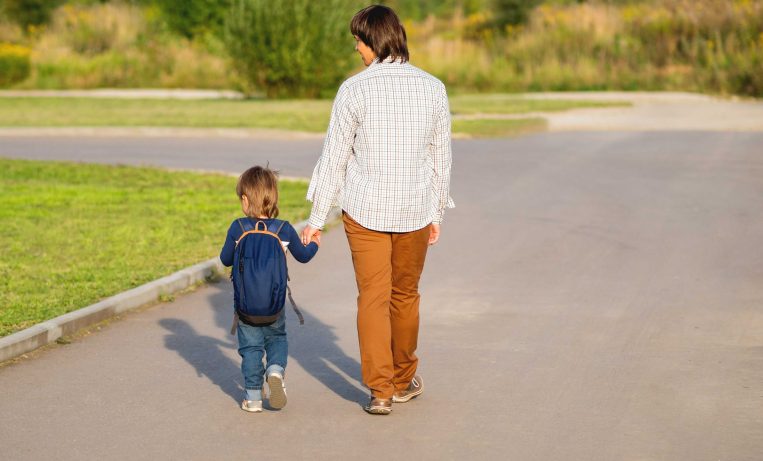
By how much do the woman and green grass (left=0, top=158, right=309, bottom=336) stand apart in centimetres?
269

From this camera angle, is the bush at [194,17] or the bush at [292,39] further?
the bush at [194,17]

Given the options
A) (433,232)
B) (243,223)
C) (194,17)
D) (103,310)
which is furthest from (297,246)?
(194,17)

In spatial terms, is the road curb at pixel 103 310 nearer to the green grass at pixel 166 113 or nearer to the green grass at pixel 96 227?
the green grass at pixel 96 227

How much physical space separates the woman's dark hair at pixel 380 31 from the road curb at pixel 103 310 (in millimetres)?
2862

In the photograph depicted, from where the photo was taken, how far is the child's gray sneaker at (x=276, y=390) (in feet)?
20.4

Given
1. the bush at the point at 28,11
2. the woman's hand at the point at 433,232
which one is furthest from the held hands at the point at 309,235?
the bush at the point at 28,11

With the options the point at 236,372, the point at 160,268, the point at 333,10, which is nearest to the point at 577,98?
the point at 333,10

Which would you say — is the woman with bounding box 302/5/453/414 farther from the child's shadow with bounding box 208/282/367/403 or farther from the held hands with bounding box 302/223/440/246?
the child's shadow with bounding box 208/282/367/403

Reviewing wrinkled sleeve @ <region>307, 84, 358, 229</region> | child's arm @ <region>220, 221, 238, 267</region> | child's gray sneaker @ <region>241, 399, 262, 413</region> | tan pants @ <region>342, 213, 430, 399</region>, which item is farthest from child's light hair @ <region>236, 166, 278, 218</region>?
child's gray sneaker @ <region>241, 399, 262, 413</region>

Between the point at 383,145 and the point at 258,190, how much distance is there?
67cm

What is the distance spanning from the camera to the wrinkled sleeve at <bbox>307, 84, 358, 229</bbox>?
6.02m

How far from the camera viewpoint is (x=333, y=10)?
34.6m

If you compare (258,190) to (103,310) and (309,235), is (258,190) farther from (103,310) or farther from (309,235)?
(103,310)

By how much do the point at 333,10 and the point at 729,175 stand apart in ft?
62.9
